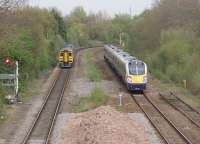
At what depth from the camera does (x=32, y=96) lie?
3756cm

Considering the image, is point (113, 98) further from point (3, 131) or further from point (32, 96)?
point (3, 131)

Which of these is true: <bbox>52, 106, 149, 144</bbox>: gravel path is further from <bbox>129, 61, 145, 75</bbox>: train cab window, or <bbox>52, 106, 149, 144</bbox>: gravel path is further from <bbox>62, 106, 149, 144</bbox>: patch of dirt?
<bbox>129, 61, 145, 75</bbox>: train cab window

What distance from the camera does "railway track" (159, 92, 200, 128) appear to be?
29.2m

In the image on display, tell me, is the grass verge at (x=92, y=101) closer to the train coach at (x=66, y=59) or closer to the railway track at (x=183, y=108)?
the railway track at (x=183, y=108)

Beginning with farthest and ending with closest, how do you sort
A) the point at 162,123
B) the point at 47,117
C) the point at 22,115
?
the point at 22,115
the point at 47,117
the point at 162,123

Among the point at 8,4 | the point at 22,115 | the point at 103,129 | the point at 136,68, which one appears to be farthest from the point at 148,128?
the point at 8,4

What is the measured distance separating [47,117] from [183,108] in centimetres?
839

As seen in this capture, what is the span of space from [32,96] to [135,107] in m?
8.00

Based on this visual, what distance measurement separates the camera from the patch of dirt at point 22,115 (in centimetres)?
2478

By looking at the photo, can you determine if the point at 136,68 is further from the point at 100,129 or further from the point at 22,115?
the point at 100,129

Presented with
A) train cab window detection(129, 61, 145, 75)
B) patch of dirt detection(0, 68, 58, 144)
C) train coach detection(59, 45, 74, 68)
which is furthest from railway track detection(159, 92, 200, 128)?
train coach detection(59, 45, 74, 68)

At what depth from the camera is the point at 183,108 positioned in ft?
108

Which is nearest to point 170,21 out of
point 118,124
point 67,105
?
point 67,105

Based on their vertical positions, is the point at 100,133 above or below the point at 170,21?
below
